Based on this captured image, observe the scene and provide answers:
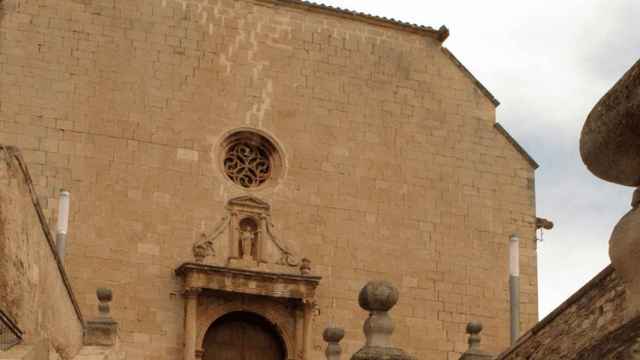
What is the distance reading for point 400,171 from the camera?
56.9ft

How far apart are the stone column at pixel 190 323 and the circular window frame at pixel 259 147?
1783 millimetres

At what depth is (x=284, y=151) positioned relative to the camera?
656 inches

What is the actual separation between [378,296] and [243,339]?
26.4 feet

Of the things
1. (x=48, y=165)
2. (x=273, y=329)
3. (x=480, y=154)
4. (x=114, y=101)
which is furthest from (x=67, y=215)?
(x=480, y=154)

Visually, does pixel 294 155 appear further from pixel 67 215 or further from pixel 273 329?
pixel 67 215

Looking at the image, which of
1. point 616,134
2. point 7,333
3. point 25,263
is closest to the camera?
point 616,134

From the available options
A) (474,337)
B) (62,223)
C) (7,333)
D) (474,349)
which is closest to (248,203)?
(62,223)

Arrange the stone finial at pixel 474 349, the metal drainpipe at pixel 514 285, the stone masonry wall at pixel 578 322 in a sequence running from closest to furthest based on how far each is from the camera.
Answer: the stone masonry wall at pixel 578 322, the stone finial at pixel 474 349, the metal drainpipe at pixel 514 285

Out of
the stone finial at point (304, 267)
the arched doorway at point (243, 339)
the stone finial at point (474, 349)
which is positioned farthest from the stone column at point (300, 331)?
the stone finial at point (474, 349)

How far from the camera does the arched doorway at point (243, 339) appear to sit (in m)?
16.0

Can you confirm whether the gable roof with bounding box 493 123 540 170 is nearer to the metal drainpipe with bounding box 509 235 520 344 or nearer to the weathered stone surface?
the metal drainpipe with bounding box 509 235 520 344

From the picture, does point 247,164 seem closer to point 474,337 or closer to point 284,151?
point 284,151

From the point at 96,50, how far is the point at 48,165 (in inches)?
69.9

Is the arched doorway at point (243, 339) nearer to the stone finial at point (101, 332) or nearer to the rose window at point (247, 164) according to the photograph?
the rose window at point (247, 164)
